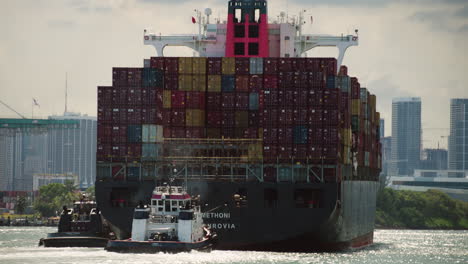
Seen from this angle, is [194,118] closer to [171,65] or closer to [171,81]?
[171,81]

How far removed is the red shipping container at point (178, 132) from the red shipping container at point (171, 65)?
16.2 ft

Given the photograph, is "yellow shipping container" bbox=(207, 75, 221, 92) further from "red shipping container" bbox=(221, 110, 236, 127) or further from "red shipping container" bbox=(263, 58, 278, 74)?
"red shipping container" bbox=(263, 58, 278, 74)

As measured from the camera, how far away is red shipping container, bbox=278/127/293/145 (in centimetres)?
9606

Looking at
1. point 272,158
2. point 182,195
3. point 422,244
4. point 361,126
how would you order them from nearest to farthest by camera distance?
point 182,195
point 272,158
point 361,126
point 422,244

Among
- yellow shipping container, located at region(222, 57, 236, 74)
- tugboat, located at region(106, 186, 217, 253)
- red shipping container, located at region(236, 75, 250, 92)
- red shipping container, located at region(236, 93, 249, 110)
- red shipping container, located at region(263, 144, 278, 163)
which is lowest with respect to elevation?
tugboat, located at region(106, 186, 217, 253)

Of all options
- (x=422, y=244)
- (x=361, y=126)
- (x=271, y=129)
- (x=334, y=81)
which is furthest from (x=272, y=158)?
(x=422, y=244)

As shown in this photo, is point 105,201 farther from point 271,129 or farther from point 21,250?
point 271,129

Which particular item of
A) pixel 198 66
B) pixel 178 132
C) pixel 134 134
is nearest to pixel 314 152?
pixel 178 132

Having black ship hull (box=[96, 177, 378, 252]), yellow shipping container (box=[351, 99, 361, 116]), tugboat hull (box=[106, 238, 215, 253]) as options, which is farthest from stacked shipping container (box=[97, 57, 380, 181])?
tugboat hull (box=[106, 238, 215, 253])

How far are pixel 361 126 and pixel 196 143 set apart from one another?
22323 millimetres

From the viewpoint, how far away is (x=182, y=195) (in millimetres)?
88812

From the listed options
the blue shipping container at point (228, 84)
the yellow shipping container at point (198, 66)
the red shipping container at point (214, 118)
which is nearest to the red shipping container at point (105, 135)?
the red shipping container at point (214, 118)

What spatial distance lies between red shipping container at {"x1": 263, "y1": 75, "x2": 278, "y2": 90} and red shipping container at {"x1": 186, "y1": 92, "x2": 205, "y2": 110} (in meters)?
5.25

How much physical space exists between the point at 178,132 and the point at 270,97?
25.8 feet
